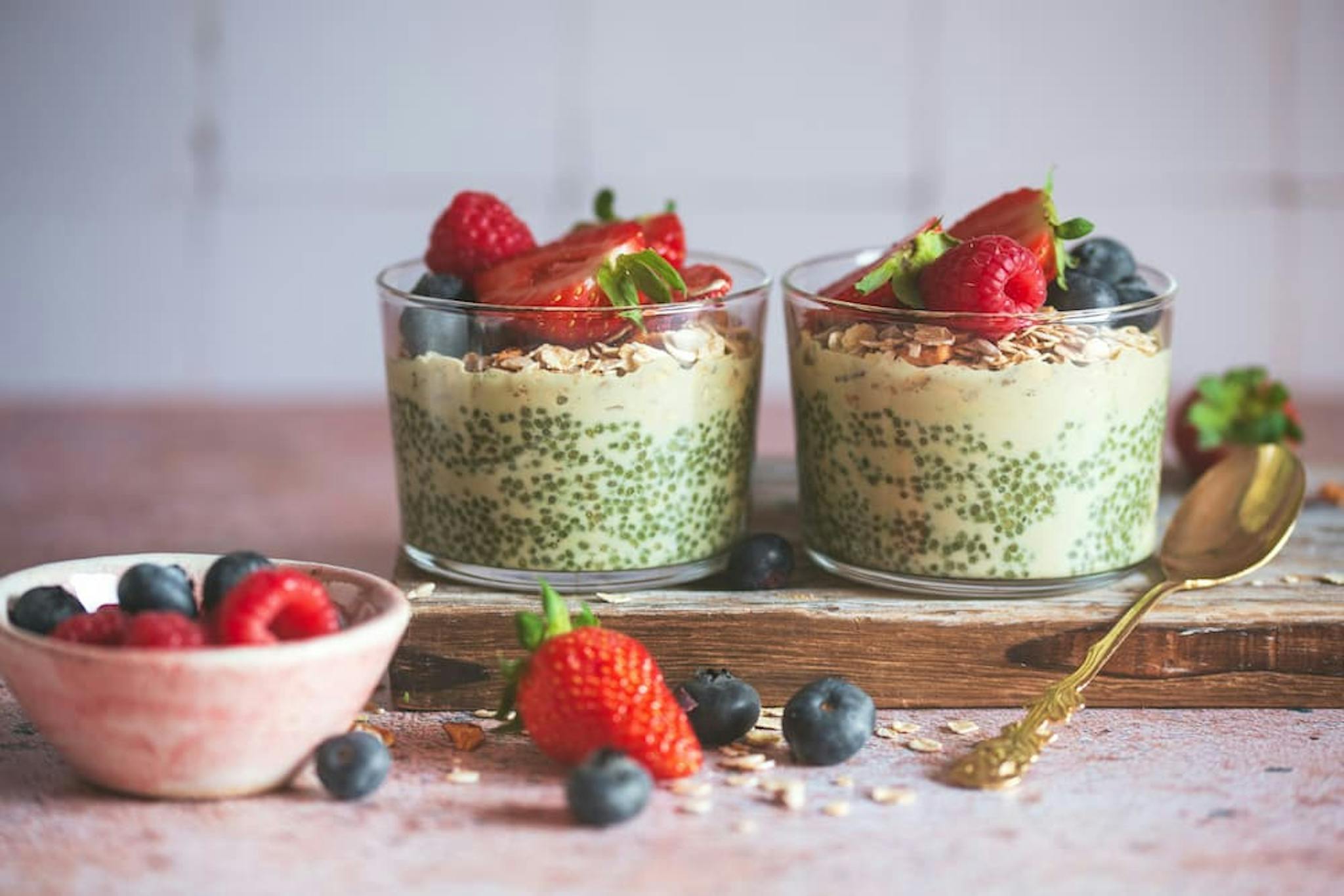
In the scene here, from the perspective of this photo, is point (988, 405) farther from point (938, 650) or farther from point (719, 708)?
point (719, 708)

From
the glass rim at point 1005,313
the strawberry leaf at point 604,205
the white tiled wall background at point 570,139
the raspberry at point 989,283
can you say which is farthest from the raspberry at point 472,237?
the white tiled wall background at point 570,139

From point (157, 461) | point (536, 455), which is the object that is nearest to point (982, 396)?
point (536, 455)

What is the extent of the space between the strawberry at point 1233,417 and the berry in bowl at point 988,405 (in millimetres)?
342

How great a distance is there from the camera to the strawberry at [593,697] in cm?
96

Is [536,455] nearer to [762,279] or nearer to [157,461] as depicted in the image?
[762,279]

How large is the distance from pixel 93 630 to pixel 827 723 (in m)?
0.44

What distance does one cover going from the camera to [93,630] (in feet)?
3.07

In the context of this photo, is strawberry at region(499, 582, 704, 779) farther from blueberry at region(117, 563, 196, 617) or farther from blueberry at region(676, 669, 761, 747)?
blueberry at region(117, 563, 196, 617)

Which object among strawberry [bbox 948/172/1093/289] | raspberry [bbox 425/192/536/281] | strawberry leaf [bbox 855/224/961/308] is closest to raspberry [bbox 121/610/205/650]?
raspberry [bbox 425/192/536/281]

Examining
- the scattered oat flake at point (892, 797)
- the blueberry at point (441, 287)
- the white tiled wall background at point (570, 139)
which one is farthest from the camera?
the white tiled wall background at point (570, 139)

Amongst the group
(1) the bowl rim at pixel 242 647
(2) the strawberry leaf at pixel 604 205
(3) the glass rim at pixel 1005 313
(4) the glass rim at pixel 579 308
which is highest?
(2) the strawberry leaf at pixel 604 205

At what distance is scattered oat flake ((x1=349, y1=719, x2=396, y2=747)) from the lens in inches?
41.7

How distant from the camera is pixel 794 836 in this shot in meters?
0.92

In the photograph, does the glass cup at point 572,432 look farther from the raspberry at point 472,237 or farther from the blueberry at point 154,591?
the blueberry at point 154,591
